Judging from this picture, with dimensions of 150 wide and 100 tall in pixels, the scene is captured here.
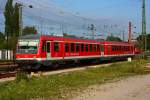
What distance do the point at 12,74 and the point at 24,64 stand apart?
406 cm

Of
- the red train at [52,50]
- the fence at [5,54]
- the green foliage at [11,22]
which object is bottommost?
the fence at [5,54]

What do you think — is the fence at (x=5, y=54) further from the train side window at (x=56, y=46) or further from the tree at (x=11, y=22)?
the train side window at (x=56, y=46)

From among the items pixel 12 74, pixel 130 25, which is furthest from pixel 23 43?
pixel 130 25

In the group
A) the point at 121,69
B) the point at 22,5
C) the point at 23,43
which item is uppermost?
the point at 22,5

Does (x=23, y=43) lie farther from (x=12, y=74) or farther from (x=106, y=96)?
(x=106, y=96)

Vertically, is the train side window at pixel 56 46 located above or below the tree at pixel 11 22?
below

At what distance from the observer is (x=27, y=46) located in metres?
31.5

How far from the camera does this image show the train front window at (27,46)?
Answer: 31.0 metres

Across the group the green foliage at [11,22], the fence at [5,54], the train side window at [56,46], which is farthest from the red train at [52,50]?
the green foliage at [11,22]

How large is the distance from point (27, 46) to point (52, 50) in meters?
2.12

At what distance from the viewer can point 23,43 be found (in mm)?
31812

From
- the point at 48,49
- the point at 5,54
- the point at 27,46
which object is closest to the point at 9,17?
the point at 5,54

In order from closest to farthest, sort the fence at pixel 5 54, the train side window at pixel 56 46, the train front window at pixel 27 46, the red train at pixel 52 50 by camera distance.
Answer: the red train at pixel 52 50
the train front window at pixel 27 46
the train side window at pixel 56 46
the fence at pixel 5 54

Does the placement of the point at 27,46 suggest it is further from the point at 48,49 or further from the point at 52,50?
the point at 52,50
